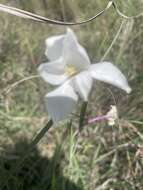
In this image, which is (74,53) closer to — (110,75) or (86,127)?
(110,75)

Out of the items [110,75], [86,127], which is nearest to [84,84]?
[110,75]

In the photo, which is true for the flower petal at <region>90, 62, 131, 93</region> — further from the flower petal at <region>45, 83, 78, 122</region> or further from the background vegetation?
the background vegetation

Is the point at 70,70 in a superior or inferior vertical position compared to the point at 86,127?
superior

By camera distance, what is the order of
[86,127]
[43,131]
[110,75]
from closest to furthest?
[110,75] → [43,131] → [86,127]

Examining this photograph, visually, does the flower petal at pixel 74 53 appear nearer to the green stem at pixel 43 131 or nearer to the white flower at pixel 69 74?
the white flower at pixel 69 74

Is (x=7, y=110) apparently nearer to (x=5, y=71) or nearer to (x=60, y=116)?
(x=5, y=71)

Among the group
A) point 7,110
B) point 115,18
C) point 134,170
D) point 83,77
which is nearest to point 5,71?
point 7,110

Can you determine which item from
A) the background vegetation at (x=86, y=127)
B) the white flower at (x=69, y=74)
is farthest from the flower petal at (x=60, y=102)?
the background vegetation at (x=86, y=127)
